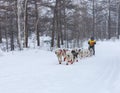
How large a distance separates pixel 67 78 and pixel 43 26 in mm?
28202

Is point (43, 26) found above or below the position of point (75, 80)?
above

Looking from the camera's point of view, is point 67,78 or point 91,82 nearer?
point 91,82

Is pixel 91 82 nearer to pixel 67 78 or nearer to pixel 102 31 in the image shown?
pixel 67 78

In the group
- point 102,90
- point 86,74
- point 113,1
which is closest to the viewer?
point 102,90

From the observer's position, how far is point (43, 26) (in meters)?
39.5

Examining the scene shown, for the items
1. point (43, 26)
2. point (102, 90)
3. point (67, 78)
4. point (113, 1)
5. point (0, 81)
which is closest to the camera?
point (102, 90)

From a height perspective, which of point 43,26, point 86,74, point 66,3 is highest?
point 66,3

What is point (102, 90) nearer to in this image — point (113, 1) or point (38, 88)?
point (38, 88)

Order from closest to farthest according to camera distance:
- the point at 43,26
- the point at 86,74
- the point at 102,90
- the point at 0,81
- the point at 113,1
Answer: the point at 102,90
the point at 0,81
the point at 86,74
the point at 43,26
the point at 113,1

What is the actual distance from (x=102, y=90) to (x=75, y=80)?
1.99m

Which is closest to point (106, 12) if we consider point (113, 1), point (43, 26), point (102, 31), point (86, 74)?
point (113, 1)

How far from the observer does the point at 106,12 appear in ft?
236

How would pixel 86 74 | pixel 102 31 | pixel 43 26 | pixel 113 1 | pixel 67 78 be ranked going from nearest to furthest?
pixel 67 78 → pixel 86 74 → pixel 43 26 → pixel 113 1 → pixel 102 31

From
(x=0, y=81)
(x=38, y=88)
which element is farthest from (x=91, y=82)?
(x=0, y=81)
